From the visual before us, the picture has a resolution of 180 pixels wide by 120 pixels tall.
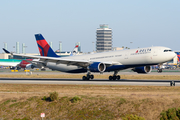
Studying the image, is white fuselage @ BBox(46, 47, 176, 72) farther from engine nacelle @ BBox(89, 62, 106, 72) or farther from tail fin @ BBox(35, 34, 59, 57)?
tail fin @ BBox(35, 34, 59, 57)

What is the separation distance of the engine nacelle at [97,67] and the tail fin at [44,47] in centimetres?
1302

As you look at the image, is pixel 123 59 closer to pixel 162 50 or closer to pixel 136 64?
pixel 136 64

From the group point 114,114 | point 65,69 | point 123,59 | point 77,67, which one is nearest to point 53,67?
point 65,69

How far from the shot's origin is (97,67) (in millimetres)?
52062

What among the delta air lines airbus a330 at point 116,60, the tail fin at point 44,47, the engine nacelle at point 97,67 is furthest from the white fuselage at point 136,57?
the tail fin at point 44,47

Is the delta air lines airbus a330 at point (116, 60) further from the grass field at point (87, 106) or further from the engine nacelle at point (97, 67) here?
the grass field at point (87, 106)

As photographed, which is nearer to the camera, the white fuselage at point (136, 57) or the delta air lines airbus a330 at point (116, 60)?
the white fuselage at point (136, 57)

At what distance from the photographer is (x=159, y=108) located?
25.4 metres

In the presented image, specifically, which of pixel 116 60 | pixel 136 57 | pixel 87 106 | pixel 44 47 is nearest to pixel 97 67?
pixel 116 60

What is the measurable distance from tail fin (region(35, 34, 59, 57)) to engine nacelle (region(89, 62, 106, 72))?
1302 cm

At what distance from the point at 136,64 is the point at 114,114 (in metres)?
26.0

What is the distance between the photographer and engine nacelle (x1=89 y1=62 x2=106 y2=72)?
5210cm

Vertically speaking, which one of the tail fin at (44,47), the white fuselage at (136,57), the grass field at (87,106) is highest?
the tail fin at (44,47)

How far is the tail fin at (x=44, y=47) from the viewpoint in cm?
6256
